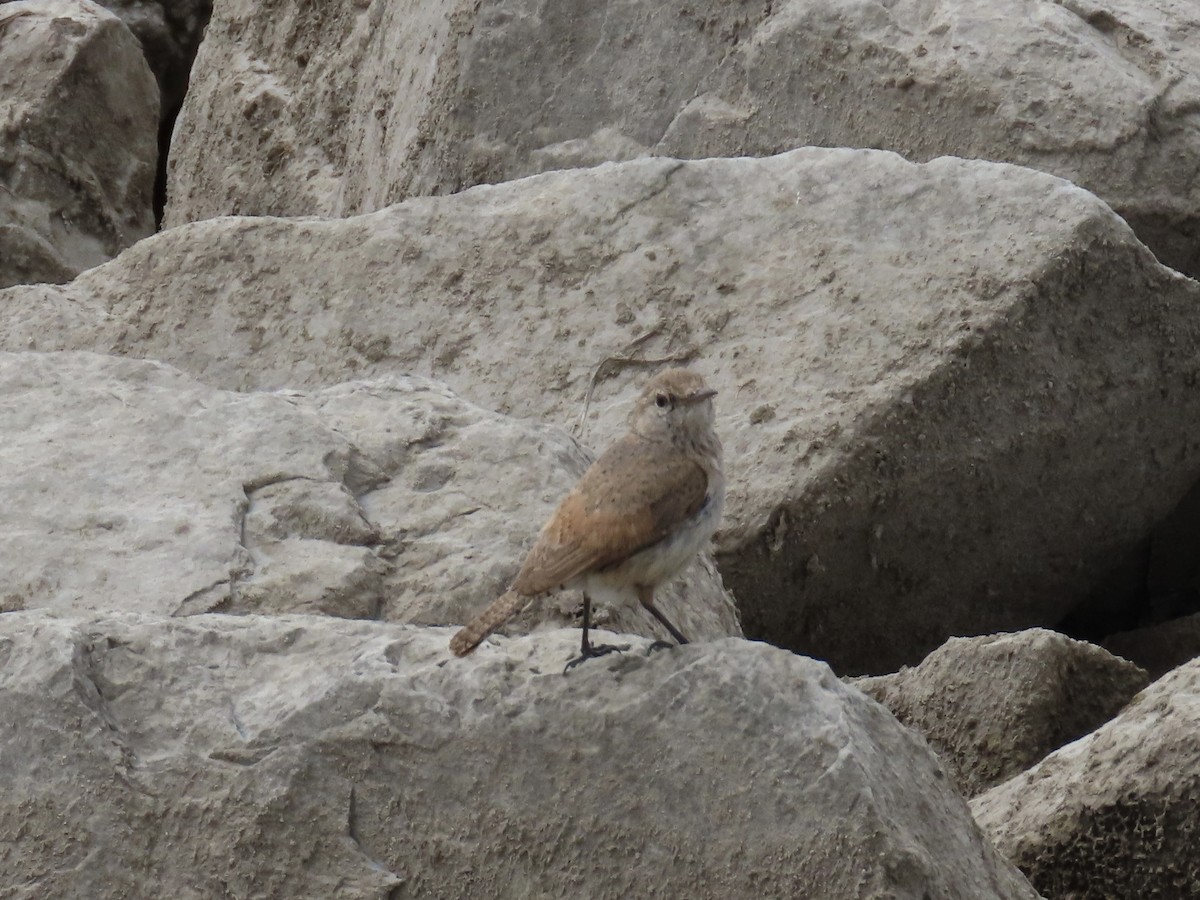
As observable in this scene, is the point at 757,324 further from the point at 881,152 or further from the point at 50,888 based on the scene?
the point at 50,888

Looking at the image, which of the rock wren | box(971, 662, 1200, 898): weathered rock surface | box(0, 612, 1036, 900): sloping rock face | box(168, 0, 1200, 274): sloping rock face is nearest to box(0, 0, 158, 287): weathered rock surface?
box(168, 0, 1200, 274): sloping rock face

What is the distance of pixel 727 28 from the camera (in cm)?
955

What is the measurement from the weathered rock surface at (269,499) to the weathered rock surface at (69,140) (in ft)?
17.2

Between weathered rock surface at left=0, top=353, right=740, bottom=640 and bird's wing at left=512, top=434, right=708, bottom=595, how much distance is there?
68 cm

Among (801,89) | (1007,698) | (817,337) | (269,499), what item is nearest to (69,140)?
(801,89)

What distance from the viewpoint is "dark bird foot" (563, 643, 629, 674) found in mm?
5105

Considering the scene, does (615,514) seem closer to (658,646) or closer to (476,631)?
(658,646)

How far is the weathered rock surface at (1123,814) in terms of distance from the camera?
18.8 ft

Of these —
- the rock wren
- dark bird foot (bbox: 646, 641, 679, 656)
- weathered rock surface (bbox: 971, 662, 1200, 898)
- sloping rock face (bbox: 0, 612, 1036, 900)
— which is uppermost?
the rock wren

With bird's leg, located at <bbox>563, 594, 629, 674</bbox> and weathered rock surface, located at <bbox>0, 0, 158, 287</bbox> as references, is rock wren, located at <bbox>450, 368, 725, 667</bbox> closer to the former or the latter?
bird's leg, located at <bbox>563, 594, 629, 674</bbox>

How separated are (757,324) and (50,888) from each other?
426cm

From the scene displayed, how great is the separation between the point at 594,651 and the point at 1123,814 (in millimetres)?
1871

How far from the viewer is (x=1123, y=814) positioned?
5.80 metres

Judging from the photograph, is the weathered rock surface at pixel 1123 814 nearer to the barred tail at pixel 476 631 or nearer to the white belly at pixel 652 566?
the white belly at pixel 652 566
